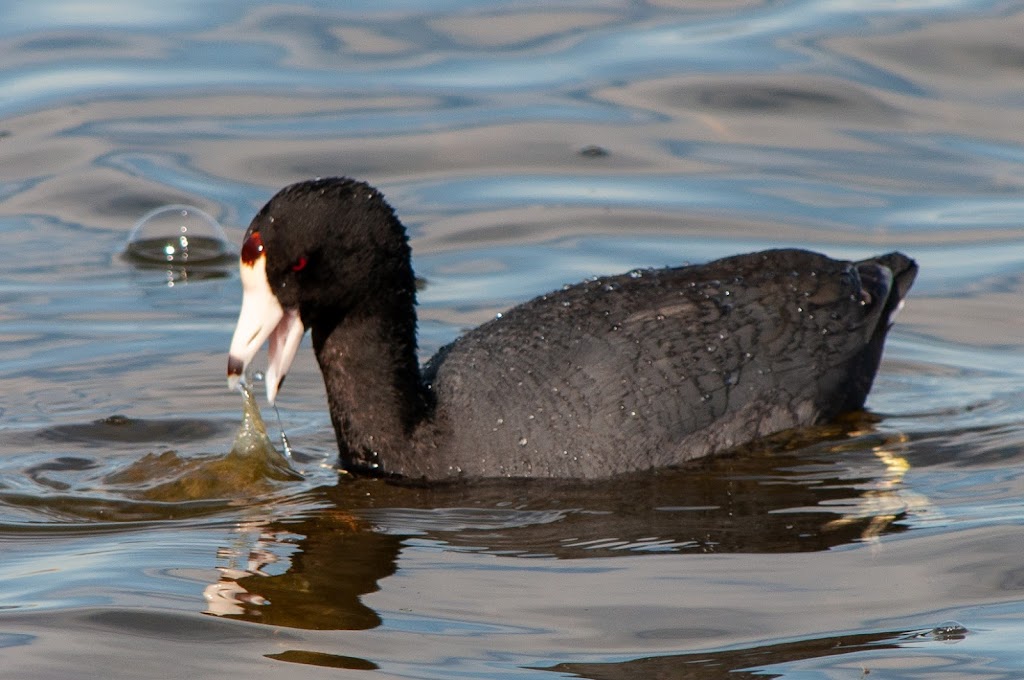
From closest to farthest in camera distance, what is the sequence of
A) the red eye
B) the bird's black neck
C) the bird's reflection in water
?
1. the bird's reflection in water
2. the red eye
3. the bird's black neck

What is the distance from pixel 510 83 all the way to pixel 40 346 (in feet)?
15.5

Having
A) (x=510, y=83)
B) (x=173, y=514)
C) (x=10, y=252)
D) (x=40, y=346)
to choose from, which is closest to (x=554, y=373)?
(x=173, y=514)

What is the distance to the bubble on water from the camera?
8.77m

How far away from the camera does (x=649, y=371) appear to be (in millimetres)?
6027

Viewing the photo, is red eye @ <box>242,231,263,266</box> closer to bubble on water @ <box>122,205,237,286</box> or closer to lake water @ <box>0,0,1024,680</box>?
lake water @ <box>0,0,1024,680</box>

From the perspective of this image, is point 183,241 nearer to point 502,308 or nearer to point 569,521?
point 502,308

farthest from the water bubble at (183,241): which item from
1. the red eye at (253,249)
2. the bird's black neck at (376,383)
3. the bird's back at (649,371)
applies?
the red eye at (253,249)

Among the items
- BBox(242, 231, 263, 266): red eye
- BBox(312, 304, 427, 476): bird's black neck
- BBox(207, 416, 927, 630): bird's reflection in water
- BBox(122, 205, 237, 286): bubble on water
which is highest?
BBox(242, 231, 263, 266): red eye

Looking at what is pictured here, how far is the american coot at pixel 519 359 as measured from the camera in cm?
572

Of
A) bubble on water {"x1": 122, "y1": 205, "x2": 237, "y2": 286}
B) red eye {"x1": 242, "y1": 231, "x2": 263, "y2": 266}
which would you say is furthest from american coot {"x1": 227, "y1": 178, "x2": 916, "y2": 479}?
bubble on water {"x1": 122, "y1": 205, "x2": 237, "y2": 286}

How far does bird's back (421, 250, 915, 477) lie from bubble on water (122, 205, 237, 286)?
267 cm

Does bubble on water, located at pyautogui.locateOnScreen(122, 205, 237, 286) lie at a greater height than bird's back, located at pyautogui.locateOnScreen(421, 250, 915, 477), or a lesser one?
greater

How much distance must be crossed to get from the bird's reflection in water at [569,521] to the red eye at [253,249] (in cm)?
88

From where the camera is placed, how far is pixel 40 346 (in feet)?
24.4
